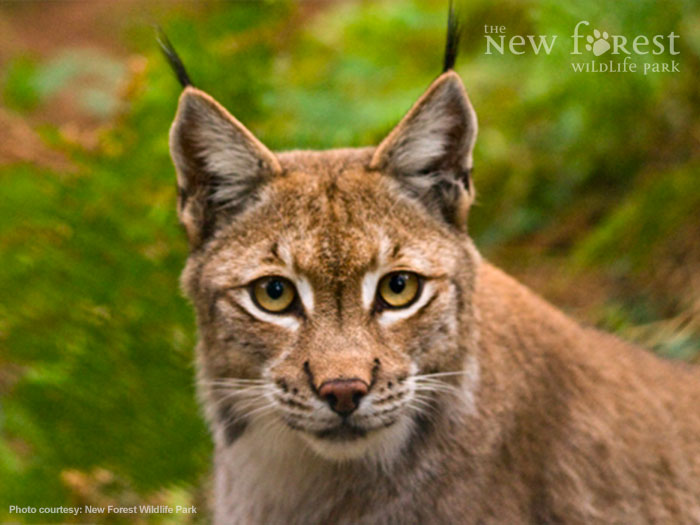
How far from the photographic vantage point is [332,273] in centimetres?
310

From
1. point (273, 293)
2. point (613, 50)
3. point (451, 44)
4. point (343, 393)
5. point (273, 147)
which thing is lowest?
point (343, 393)

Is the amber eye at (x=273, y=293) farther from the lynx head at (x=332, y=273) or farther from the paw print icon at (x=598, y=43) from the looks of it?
the paw print icon at (x=598, y=43)

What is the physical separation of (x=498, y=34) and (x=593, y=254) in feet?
8.09

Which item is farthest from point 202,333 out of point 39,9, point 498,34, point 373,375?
point 39,9

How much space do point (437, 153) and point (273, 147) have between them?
1.74 meters

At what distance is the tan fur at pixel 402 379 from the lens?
310 centimetres

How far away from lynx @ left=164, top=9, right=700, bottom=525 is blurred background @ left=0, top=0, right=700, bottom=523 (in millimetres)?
1089

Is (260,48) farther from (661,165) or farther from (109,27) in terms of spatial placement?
(109,27)

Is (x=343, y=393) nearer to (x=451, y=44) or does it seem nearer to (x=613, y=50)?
(x=451, y=44)

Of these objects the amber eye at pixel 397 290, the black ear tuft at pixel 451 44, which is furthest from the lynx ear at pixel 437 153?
the amber eye at pixel 397 290

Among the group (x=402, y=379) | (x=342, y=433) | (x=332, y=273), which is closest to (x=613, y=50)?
(x=332, y=273)

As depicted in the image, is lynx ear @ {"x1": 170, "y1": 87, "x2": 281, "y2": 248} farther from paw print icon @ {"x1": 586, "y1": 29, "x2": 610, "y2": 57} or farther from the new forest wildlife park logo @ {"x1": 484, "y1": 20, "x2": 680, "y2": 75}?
paw print icon @ {"x1": 586, "y1": 29, "x2": 610, "y2": 57}

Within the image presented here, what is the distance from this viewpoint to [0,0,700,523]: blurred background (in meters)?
4.59

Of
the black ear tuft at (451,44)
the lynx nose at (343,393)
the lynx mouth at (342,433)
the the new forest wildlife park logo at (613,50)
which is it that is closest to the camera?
the lynx nose at (343,393)
